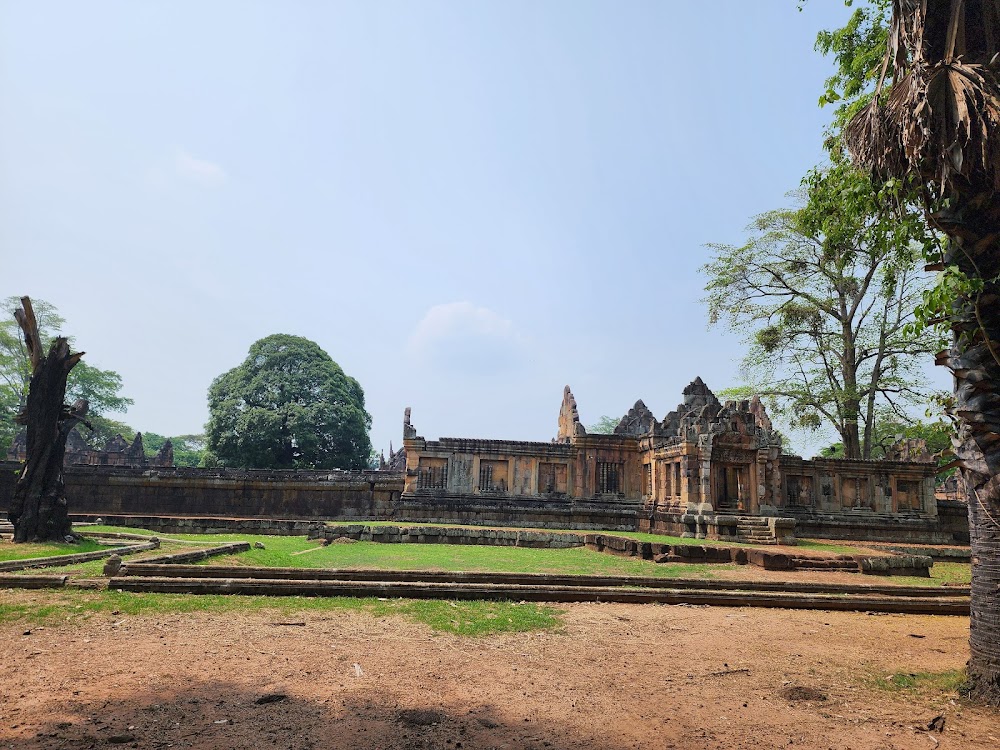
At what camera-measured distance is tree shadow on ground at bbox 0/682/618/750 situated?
12.0 feet

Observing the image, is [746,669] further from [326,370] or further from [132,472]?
[326,370]

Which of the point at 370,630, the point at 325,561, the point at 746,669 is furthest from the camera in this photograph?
the point at 325,561

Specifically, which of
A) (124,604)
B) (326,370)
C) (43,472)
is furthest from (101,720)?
(326,370)

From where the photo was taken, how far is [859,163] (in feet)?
18.8

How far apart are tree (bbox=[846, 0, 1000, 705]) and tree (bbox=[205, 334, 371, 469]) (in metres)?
35.1

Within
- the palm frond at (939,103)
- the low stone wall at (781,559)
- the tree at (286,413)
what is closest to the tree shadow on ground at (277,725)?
the palm frond at (939,103)

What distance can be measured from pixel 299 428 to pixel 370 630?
31855 mm

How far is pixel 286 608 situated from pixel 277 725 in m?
3.83

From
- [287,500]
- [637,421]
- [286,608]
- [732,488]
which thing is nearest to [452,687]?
[286,608]

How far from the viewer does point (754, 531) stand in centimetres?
1894

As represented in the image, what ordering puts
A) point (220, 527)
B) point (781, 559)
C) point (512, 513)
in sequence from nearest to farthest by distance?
point (781, 559) < point (220, 527) < point (512, 513)

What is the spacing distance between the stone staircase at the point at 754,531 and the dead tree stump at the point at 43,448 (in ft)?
60.2

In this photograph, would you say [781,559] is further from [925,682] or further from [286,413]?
[286,413]

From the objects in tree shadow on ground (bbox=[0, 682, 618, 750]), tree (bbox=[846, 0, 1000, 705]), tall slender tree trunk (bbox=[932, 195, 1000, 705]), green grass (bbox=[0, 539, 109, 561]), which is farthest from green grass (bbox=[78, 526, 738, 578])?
tree shadow on ground (bbox=[0, 682, 618, 750])
